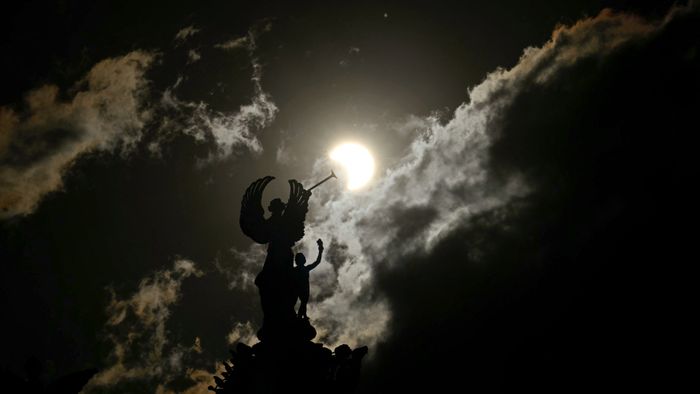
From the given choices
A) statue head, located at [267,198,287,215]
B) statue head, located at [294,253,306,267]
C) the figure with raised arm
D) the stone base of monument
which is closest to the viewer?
the stone base of monument

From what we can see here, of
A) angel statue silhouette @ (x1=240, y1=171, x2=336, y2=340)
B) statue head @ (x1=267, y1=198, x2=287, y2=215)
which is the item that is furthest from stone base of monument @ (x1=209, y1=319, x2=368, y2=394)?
statue head @ (x1=267, y1=198, x2=287, y2=215)

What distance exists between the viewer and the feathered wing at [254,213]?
11.7m

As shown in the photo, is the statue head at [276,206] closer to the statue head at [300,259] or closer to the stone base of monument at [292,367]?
the statue head at [300,259]

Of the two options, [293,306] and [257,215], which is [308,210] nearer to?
[257,215]

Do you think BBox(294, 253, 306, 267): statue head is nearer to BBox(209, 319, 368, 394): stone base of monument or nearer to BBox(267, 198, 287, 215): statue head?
BBox(267, 198, 287, 215): statue head

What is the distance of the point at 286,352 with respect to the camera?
9625mm

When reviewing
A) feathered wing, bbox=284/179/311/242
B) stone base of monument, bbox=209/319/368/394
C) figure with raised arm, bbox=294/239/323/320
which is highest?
feathered wing, bbox=284/179/311/242

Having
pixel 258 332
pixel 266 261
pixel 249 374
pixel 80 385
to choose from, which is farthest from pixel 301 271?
pixel 80 385

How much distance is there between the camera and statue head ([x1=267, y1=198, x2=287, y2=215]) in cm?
1211

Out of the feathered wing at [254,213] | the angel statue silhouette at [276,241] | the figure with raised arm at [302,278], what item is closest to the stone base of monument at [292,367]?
the angel statue silhouette at [276,241]

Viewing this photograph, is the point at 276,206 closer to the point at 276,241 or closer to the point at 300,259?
the point at 276,241

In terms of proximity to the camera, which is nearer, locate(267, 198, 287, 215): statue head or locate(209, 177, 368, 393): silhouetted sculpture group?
locate(209, 177, 368, 393): silhouetted sculpture group

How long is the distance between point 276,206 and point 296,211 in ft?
1.72

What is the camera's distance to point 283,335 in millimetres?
9977
